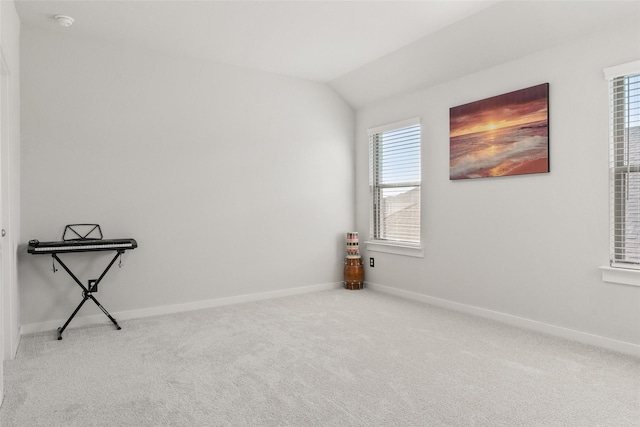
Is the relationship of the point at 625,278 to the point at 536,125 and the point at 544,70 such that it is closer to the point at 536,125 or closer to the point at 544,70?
the point at 536,125

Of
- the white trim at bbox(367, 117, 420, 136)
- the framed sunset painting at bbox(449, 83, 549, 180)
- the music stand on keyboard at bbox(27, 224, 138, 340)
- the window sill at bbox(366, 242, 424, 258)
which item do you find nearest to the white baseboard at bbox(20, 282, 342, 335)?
the music stand on keyboard at bbox(27, 224, 138, 340)

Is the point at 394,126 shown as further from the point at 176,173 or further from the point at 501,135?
the point at 176,173

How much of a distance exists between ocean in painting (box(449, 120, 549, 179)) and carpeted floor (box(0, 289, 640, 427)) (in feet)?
4.60

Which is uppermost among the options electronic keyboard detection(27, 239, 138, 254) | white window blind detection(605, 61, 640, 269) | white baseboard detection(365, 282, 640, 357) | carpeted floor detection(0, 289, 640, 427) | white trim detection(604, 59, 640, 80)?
white trim detection(604, 59, 640, 80)

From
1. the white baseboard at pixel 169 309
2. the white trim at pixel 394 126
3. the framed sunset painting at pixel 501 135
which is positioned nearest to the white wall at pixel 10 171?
the white baseboard at pixel 169 309

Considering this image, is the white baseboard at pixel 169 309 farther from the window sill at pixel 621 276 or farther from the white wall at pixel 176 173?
the window sill at pixel 621 276

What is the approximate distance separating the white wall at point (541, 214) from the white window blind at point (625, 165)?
0.06m

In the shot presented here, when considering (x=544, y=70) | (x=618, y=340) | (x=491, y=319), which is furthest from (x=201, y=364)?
(x=544, y=70)

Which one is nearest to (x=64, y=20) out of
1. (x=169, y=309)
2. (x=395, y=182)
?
(x=169, y=309)

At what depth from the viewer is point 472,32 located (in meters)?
3.66

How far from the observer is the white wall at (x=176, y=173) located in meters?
3.73

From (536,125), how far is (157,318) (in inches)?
153

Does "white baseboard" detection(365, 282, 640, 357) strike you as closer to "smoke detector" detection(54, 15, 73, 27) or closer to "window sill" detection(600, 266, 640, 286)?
"window sill" detection(600, 266, 640, 286)

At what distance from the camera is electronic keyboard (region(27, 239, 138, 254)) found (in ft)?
11.1
